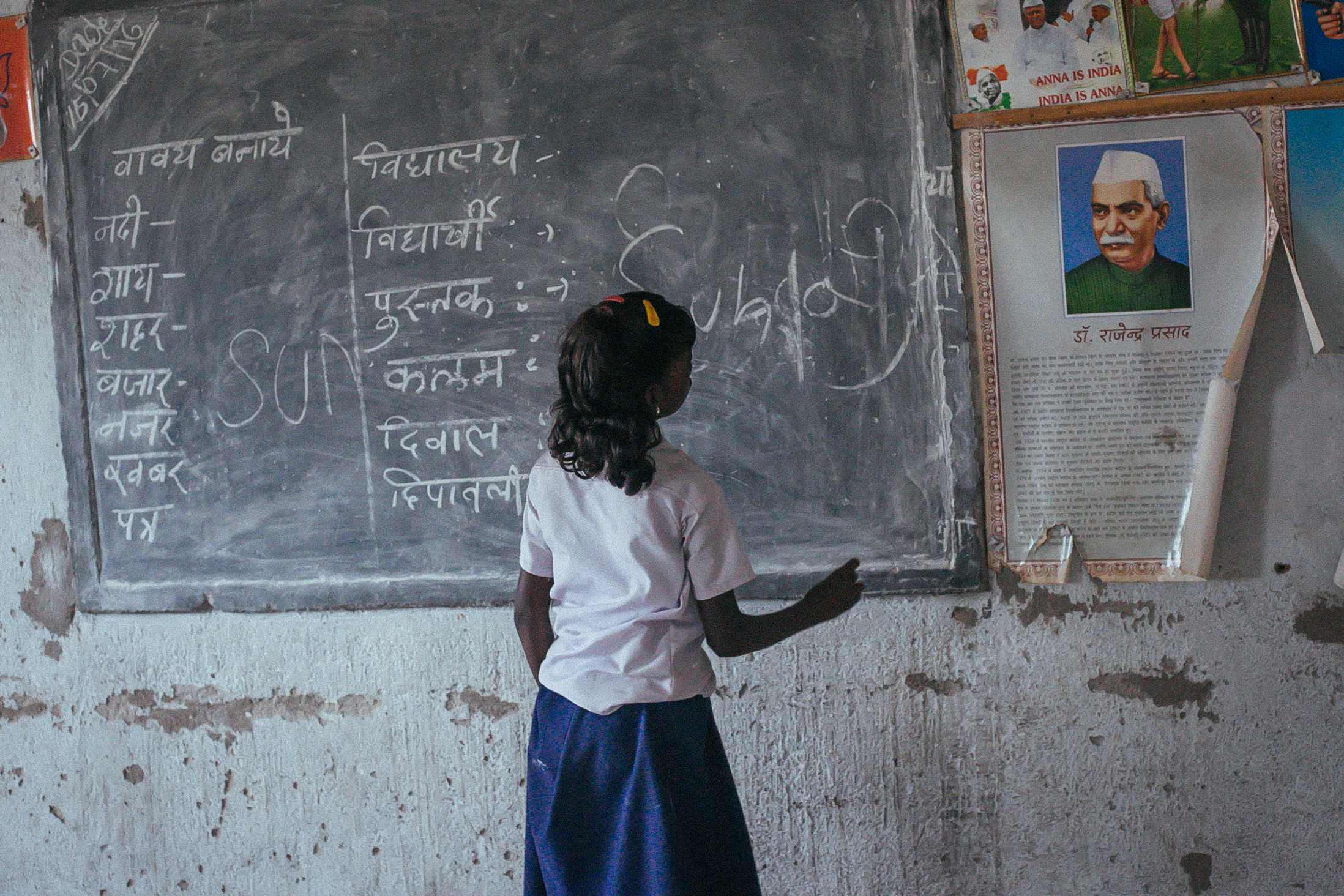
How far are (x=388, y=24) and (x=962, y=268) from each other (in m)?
1.48

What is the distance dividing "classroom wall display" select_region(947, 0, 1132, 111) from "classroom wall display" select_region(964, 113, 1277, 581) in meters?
0.08

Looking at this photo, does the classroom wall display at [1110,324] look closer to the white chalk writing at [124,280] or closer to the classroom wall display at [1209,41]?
the classroom wall display at [1209,41]

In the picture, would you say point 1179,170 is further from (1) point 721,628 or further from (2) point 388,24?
(2) point 388,24

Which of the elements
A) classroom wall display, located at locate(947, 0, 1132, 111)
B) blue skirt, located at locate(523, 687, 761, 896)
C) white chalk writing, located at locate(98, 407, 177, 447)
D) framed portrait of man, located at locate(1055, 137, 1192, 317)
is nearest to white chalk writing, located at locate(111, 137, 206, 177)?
white chalk writing, located at locate(98, 407, 177, 447)

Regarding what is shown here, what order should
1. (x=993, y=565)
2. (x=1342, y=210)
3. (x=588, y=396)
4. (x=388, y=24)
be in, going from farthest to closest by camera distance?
(x=388, y=24)
(x=993, y=565)
(x=1342, y=210)
(x=588, y=396)

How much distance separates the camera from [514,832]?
222 cm

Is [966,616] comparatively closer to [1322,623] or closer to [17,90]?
[1322,623]

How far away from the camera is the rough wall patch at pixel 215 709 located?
2.28m

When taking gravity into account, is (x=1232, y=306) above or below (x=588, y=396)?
above

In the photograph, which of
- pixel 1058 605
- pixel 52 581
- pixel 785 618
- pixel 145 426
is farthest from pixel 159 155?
pixel 1058 605

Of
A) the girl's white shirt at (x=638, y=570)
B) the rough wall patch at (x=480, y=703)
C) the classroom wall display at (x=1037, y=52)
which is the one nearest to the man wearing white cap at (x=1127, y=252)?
the classroom wall display at (x=1037, y=52)

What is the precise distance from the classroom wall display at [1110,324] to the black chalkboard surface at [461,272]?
0.33 ft

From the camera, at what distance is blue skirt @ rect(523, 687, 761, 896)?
139 centimetres

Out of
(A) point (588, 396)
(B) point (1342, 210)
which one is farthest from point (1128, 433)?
(A) point (588, 396)
